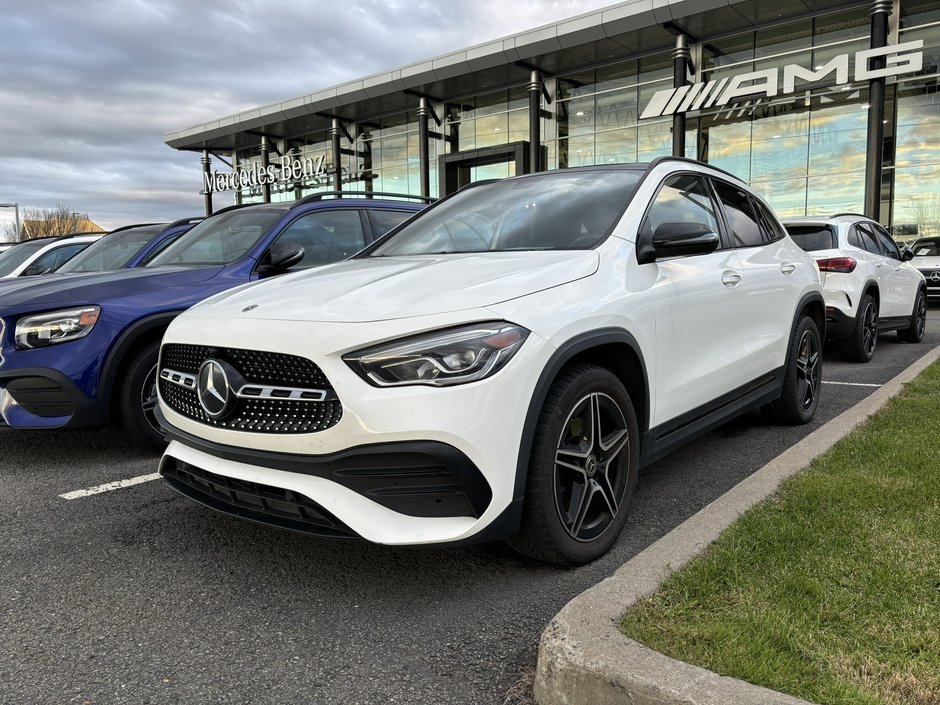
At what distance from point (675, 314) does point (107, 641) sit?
2555mm

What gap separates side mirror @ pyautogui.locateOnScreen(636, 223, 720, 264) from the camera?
10.4 ft

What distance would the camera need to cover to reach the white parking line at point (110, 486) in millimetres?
3854

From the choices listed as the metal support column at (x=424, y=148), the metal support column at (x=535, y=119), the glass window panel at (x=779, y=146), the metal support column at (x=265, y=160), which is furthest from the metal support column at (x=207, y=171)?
the glass window panel at (x=779, y=146)

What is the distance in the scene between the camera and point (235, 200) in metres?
39.2

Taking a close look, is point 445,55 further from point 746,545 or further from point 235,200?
point 746,545

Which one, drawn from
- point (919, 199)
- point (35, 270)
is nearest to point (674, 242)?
point (35, 270)

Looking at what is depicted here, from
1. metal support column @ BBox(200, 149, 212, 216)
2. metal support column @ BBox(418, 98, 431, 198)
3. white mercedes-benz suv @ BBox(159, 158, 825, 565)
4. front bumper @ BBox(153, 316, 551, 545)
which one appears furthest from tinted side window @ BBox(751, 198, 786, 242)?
metal support column @ BBox(200, 149, 212, 216)

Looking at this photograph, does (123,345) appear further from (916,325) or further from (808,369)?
(916,325)

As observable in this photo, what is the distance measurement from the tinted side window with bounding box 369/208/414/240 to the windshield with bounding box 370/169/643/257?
71.4 inches

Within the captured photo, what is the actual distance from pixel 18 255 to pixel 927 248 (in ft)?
53.7

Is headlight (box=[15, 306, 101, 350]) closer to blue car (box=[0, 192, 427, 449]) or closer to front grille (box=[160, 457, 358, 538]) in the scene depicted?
blue car (box=[0, 192, 427, 449])

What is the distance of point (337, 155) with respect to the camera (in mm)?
31484

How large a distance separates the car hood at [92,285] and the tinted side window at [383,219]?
5.04ft

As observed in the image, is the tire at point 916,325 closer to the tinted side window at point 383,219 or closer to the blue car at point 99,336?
the tinted side window at point 383,219
